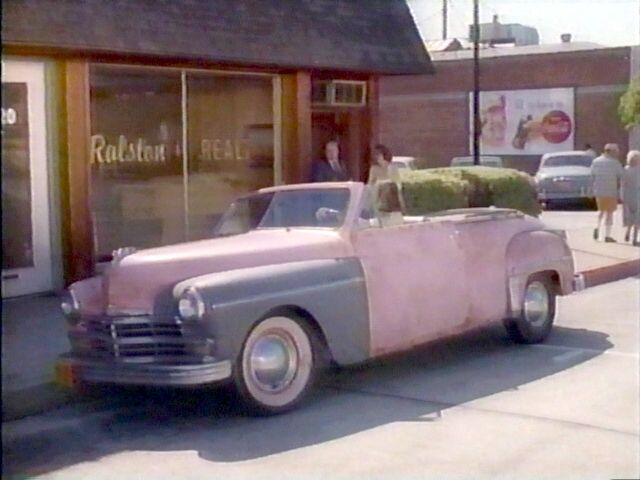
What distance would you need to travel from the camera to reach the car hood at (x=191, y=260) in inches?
261

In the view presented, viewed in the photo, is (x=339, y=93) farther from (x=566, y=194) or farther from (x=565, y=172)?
(x=565, y=172)

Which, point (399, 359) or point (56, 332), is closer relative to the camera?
point (399, 359)

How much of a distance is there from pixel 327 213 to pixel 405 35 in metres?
8.21

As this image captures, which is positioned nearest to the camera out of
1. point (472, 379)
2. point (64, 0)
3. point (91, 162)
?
point (472, 379)

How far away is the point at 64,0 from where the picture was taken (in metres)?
10.9

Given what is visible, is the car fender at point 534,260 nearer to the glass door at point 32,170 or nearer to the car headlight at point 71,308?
the car headlight at point 71,308

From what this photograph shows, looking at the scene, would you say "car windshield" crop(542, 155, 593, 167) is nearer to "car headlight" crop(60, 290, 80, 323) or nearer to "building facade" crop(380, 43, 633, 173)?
"building facade" crop(380, 43, 633, 173)

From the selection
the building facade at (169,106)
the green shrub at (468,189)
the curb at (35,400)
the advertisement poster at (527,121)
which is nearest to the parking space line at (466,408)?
the curb at (35,400)

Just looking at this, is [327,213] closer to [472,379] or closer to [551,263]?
[472,379]

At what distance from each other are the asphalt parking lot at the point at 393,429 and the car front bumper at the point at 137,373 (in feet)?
0.98

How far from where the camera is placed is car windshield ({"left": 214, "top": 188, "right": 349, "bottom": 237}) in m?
7.67

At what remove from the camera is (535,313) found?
29.5 ft

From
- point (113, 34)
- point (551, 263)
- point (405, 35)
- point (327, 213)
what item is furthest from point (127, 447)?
point (405, 35)

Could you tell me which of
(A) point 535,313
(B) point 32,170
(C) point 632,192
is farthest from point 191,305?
(C) point 632,192
